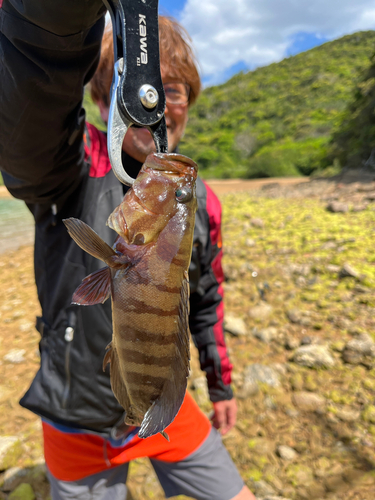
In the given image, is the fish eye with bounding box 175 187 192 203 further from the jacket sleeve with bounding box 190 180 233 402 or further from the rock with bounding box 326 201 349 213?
the rock with bounding box 326 201 349 213

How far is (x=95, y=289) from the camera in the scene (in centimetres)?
103

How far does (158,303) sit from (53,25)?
2.85 feet

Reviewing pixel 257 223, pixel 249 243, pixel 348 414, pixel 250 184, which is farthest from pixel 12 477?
pixel 250 184

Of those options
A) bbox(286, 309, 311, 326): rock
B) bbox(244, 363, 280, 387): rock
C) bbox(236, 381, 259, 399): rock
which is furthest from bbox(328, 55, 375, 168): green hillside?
bbox(236, 381, 259, 399): rock

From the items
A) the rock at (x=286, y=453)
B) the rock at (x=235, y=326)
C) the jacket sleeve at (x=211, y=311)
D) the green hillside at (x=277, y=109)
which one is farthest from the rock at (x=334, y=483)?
the green hillside at (x=277, y=109)

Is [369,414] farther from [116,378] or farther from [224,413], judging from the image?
[116,378]

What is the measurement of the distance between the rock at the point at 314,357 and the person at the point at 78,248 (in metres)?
1.25

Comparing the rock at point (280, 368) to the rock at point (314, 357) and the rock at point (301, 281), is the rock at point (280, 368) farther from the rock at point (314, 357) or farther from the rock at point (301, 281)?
the rock at point (301, 281)

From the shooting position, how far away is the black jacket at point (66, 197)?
989mm

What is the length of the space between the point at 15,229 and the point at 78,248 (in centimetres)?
1154

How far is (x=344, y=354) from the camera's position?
3.21 metres

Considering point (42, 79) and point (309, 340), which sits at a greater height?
point (42, 79)

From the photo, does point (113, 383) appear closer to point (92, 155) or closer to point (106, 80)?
point (92, 155)

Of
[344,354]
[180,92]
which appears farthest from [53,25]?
[344,354]
